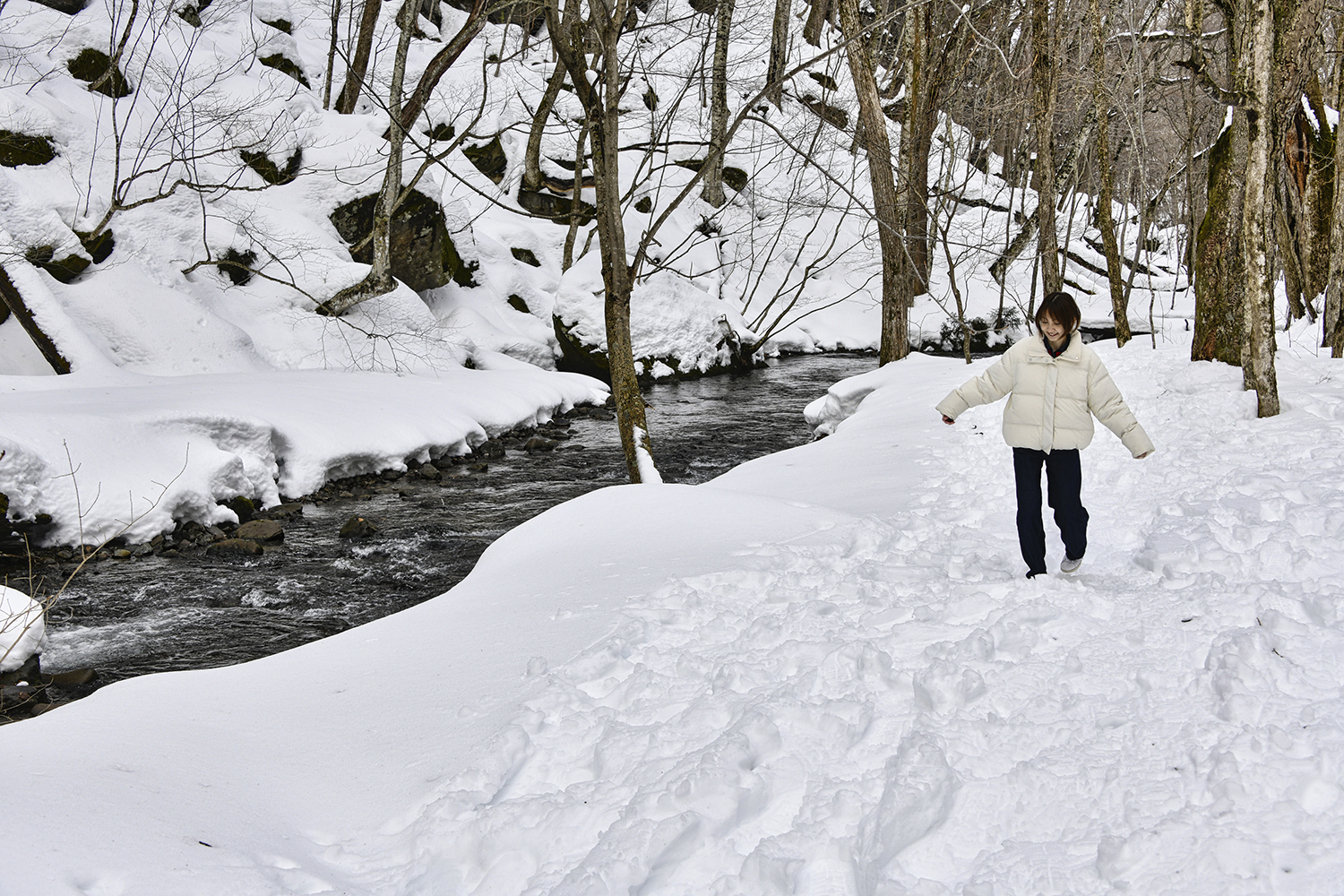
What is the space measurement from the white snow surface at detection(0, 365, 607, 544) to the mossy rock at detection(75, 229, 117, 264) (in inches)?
102

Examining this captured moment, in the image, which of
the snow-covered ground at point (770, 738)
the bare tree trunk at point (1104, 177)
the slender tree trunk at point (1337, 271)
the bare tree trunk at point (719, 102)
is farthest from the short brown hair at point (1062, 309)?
the bare tree trunk at point (719, 102)

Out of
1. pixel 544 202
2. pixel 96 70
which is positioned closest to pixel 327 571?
pixel 96 70

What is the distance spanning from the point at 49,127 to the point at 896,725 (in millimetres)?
15335

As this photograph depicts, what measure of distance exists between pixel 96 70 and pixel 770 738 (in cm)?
1807

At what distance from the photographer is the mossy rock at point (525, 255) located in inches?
896

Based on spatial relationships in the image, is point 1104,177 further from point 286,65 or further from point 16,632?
point 286,65

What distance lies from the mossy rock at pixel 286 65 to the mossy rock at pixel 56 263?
10420 millimetres

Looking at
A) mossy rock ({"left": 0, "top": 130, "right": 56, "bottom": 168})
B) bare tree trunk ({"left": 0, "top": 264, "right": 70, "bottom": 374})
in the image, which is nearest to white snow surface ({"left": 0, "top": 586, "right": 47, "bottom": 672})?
bare tree trunk ({"left": 0, "top": 264, "right": 70, "bottom": 374})

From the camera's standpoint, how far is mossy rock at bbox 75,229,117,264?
12.3 meters

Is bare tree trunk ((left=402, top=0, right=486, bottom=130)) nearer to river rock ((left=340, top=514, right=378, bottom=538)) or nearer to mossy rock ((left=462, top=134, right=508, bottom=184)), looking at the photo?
mossy rock ((left=462, top=134, right=508, bottom=184))

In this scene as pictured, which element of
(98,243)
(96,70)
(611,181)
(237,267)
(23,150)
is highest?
(96,70)

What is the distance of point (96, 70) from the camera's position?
1527cm

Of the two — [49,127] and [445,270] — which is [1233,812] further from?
[445,270]

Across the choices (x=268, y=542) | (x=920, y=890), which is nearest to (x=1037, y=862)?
(x=920, y=890)
